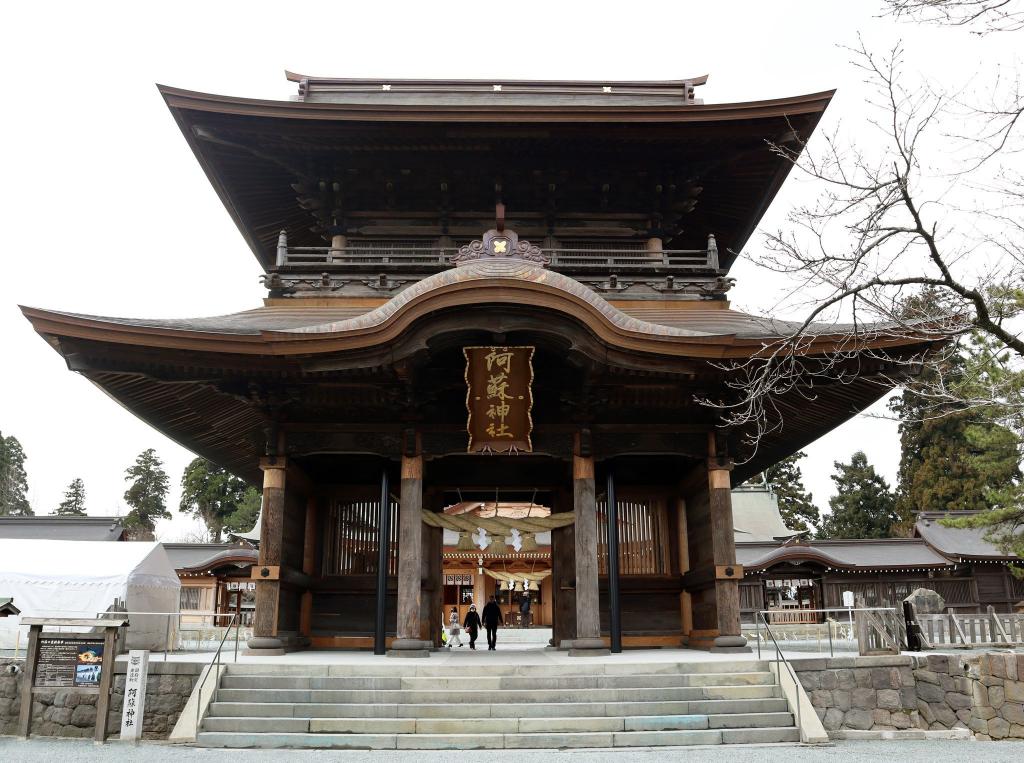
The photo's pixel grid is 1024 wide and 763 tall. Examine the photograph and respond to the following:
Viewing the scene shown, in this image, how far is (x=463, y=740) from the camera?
829 centimetres

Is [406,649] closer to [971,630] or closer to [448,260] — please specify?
[448,260]

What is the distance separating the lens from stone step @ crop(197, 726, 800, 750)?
8.23 m

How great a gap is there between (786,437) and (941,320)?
261 inches

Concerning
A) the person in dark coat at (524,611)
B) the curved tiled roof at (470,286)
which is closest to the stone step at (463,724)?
the curved tiled roof at (470,286)

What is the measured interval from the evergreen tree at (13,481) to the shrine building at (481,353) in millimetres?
52382

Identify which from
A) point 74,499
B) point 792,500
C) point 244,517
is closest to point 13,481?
point 74,499

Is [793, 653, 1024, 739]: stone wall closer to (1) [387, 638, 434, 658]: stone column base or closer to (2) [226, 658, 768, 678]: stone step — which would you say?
(2) [226, 658, 768, 678]: stone step

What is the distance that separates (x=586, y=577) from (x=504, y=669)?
2.21m

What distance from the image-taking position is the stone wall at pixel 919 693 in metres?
9.50

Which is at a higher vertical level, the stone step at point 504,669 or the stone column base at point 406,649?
the stone column base at point 406,649

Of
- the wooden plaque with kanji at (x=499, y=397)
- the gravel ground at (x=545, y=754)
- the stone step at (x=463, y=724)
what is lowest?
the gravel ground at (x=545, y=754)

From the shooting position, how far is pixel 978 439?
20797mm

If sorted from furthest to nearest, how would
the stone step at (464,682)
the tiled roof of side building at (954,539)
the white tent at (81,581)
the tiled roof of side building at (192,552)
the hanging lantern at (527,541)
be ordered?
the tiled roof of side building at (192,552) → the tiled roof of side building at (954,539) → the white tent at (81,581) → the hanging lantern at (527,541) → the stone step at (464,682)

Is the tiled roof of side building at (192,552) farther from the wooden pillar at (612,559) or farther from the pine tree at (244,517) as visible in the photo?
the wooden pillar at (612,559)
